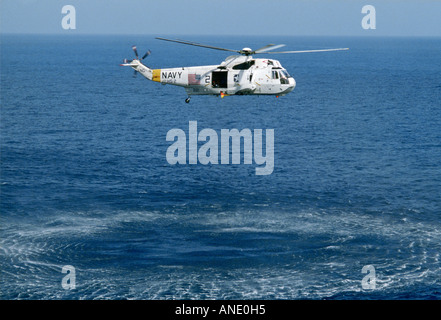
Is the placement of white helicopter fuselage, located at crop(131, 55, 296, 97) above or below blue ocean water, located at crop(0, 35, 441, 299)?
above

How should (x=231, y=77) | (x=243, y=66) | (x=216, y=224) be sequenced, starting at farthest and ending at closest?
(x=216, y=224), (x=243, y=66), (x=231, y=77)

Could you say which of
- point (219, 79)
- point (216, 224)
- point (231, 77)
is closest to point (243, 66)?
point (231, 77)

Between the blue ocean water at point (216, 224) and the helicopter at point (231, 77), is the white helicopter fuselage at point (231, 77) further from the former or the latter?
the blue ocean water at point (216, 224)

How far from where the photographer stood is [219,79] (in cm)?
8181

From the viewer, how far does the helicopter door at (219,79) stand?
3216 inches

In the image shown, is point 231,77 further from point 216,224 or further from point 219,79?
point 216,224

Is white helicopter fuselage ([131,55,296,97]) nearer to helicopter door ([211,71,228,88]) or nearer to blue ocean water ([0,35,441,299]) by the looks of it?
helicopter door ([211,71,228,88])

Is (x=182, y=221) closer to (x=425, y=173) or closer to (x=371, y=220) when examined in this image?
(x=371, y=220)

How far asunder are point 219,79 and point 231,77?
1.68 m

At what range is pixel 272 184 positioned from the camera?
487ft

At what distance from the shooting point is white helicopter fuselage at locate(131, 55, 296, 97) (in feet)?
268

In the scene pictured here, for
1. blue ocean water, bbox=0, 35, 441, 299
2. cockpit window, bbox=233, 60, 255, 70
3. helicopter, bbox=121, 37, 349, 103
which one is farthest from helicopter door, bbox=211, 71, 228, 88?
blue ocean water, bbox=0, 35, 441, 299

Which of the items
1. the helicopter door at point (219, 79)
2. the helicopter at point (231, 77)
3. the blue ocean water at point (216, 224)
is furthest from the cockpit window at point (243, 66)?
the blue ocean water at point (216, 224)
